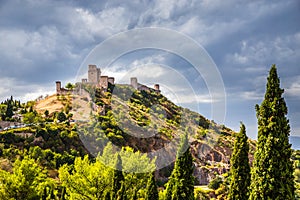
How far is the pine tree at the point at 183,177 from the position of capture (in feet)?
47.8

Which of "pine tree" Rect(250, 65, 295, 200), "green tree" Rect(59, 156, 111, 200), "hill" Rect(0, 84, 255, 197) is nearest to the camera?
"pine tree" Rect(250, 65, 295, 200)

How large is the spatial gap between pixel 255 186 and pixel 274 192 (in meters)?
0.65

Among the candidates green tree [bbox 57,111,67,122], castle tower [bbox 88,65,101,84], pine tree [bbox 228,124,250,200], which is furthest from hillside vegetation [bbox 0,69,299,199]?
pine tree [bbox 228,124,250,200]

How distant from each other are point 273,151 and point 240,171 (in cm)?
397

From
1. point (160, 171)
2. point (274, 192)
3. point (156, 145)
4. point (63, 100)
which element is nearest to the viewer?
point (274, 192)

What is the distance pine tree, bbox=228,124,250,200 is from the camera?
14091mm

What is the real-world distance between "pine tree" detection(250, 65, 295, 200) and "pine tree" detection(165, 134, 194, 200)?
13.6 ft

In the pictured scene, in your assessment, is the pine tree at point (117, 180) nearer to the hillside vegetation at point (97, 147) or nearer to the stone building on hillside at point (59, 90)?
the hillside vegetation at point (97, 147)

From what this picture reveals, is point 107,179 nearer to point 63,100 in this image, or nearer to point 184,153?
point 184,153

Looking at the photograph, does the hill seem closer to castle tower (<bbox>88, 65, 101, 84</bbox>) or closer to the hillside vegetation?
the hillside vegetation

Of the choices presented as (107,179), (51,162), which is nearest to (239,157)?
(107,179)

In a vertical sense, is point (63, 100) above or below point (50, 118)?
above

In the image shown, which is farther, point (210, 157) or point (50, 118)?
point (210, 157)

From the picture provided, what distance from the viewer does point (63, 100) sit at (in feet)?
293
